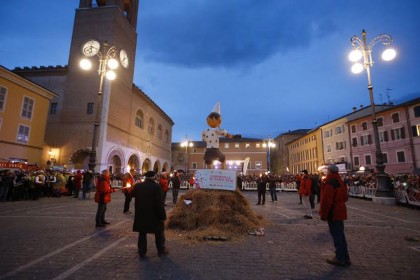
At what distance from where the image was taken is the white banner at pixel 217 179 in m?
7.51

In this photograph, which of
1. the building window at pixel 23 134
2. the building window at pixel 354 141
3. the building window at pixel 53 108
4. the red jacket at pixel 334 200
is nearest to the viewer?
the red jacket at pixel 334 200

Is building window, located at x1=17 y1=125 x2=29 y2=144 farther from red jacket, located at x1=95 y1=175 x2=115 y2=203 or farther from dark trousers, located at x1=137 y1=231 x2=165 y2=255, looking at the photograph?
dark trousers, located at x1=137 y1=231 x2=165 y2=255

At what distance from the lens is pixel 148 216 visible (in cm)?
482

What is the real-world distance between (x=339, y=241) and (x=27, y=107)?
A: 27699mm

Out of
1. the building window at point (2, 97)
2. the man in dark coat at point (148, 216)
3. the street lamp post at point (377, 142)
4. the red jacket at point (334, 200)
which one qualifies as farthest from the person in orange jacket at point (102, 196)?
the building window at point (2, 97)

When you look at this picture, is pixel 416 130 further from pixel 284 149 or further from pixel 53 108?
pixel 53 108

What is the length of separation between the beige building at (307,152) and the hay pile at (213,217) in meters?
49.6

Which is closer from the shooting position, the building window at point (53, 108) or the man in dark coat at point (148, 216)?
the man in dark coat at point (148, 216)

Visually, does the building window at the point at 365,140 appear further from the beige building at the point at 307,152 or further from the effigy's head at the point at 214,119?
the effigy's head at the point at 214,119

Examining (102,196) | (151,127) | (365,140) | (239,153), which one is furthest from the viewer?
(239,153)

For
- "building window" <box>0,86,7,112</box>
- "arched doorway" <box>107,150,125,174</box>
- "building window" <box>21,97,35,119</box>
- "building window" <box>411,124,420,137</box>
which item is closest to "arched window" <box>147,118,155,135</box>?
"arched doorway" <box>107,150,125,174</box>

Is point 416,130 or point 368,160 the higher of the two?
point 416,130

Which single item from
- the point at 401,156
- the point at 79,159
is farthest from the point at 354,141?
the point at 79,159

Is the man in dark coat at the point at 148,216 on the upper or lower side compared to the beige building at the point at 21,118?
lower
